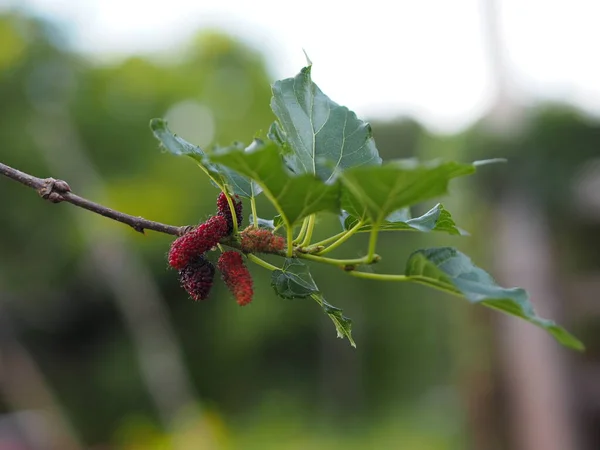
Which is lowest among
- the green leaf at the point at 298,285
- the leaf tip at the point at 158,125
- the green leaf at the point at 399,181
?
the green leaf at the point at 298,285

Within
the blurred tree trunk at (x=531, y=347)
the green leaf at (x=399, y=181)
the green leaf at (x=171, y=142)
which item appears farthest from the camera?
the blurred tree trunk at (x=531, y=347)

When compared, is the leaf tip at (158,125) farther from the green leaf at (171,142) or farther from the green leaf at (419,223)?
the green leaf at (419,223)

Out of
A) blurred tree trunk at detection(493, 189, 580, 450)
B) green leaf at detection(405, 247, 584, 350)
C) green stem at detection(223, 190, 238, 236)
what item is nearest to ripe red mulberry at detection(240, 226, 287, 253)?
green stem at detection(223, 190, 238, 236)

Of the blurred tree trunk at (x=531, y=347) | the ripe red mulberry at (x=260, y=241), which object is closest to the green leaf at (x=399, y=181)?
the ripe red mulberry at (x=260, y=241)

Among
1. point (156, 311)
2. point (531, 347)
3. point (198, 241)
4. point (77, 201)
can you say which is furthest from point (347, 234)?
point (156, 311)

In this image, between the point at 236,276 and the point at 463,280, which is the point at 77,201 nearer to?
A: the point at 236,276

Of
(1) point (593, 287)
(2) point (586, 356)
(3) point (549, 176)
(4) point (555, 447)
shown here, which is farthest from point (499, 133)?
(4) point (555, 447)

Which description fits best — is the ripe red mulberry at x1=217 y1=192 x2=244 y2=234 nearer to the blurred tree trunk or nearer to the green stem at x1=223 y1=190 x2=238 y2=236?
the green stem at x1=223 y1=190 x2=238 y2=236
